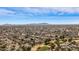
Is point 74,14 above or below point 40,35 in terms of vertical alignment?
above

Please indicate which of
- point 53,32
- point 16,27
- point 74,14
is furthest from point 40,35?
point 74,14

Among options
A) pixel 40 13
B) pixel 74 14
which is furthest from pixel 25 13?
pixel 74 14

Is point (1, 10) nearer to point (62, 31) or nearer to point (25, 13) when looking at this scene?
point (25, 13)
